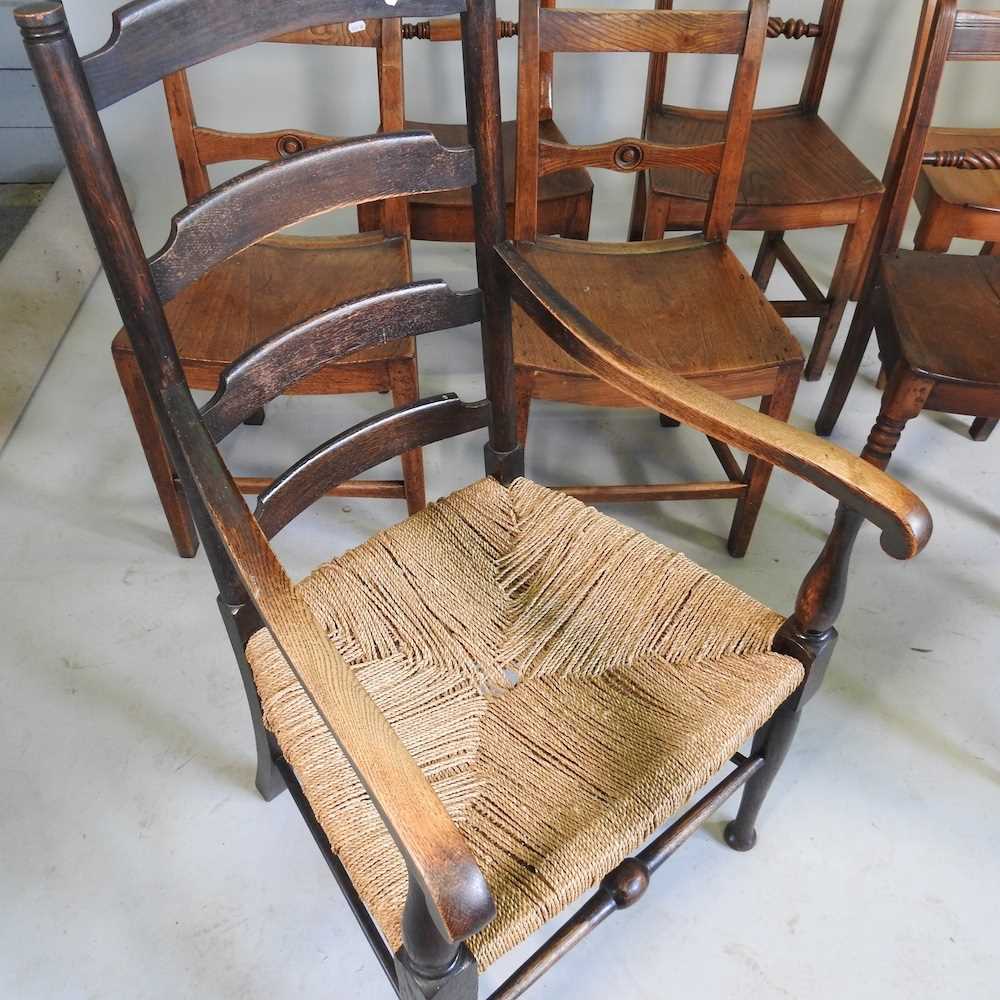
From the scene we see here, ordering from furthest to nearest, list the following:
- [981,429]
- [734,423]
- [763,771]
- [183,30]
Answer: [981,429], [763,771], [734,423], [183,30]

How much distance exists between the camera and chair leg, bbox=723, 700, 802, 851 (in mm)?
1046

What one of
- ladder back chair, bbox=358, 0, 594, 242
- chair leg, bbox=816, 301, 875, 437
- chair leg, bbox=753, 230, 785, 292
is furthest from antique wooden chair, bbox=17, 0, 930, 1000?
chair leg, bbox=753, 230, 785, 292

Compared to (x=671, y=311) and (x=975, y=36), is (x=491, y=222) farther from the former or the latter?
(x=975, y=36)

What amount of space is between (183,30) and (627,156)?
0.82m

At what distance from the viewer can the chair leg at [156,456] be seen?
1366mm

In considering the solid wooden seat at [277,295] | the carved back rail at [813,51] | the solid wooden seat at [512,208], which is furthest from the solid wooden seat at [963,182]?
the solid wooden seat at [277,295]

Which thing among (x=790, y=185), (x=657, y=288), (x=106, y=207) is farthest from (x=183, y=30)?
(x=790, y=185)

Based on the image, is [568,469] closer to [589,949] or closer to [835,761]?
[835,761]

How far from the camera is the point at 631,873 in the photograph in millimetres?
944

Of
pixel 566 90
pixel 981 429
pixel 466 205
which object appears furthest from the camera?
pixel 566 90

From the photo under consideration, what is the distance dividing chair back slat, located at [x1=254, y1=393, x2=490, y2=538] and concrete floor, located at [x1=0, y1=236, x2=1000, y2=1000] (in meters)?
0.54

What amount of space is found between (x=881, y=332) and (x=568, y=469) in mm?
639

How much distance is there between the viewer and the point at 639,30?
1319 mm

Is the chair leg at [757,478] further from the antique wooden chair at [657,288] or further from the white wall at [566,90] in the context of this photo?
the white wall at [566,90]
